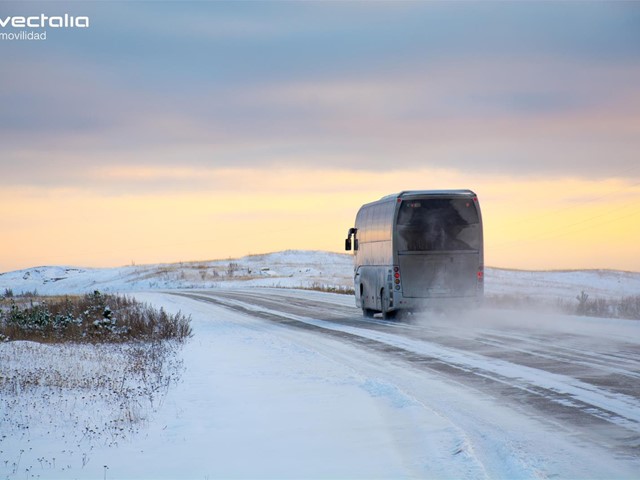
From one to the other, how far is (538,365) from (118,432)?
7.54m

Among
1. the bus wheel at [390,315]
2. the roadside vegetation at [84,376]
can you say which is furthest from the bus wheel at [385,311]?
the roadside vegetation at [84,376]

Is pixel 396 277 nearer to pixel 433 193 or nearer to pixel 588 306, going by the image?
pixel 433 193

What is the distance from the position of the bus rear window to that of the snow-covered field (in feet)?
15.6

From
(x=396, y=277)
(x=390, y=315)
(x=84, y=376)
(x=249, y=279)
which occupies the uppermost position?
(x=396, y=277)

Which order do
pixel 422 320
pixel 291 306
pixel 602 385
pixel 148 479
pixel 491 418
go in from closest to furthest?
pixel 148 479 → pixel 491 418 → pixel 602 385 → pixel 422 320 → pixel 291 306

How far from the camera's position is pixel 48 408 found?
11344 mm

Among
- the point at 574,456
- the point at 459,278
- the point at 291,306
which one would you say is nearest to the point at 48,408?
the point at 574,456

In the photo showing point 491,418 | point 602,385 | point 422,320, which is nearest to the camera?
point 491,418

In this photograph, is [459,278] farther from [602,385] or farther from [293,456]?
[293,456]

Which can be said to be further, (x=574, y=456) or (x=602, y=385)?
(x=602, y=385)

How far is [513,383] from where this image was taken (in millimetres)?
11734

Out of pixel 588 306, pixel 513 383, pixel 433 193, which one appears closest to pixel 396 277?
pixel 433 193

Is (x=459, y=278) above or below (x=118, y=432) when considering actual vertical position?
above

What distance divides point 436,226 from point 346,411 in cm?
1444
